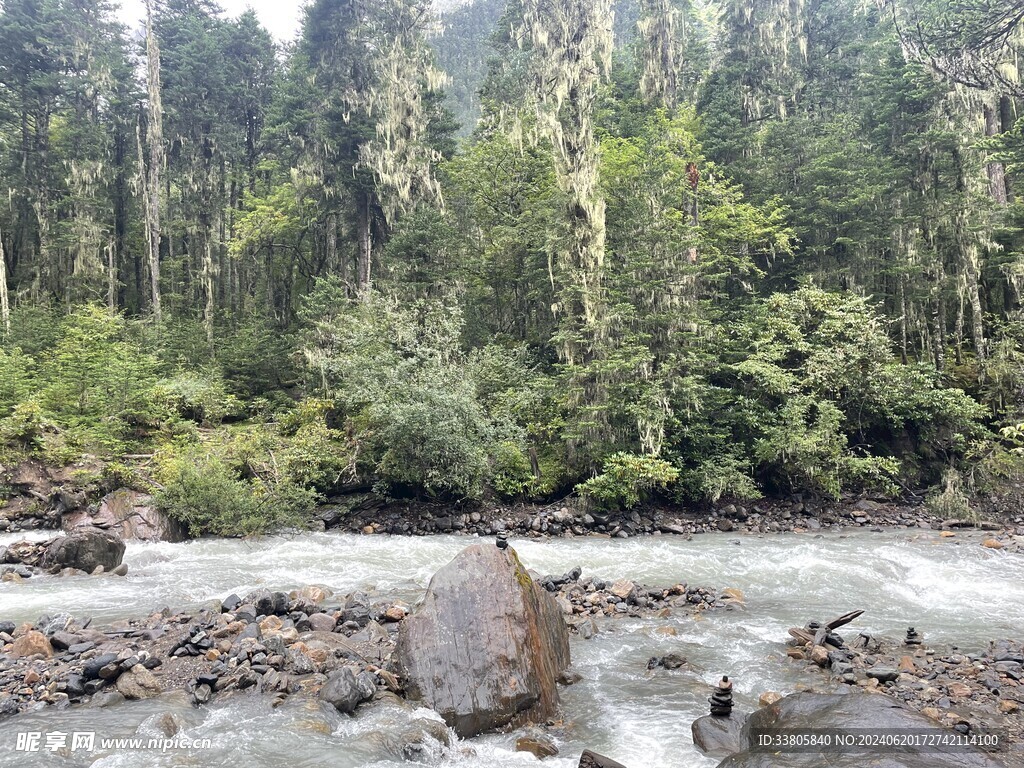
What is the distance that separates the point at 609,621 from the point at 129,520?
448 inches

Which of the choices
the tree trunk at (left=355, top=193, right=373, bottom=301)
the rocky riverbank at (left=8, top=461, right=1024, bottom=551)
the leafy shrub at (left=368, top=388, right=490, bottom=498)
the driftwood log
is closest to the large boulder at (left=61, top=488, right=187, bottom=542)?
the rocky riverbank at (left=8, top=461, right=1024, bottom=551)

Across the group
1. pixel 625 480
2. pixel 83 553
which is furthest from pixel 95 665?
pixel 625 480

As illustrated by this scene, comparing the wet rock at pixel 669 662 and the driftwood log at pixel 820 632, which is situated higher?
the driftwood log at pixel 820 632

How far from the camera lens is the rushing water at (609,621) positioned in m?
5.61

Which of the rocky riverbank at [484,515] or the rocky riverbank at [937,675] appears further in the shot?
the rocky riverbank at [484,515]

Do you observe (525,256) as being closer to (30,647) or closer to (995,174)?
(995,174)

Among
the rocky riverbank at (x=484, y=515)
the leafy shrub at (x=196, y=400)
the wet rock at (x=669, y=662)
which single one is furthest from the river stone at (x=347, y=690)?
the leafy shrub at (x=196, y=400)

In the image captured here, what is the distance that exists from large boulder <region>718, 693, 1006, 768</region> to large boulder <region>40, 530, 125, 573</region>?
37.9 feet

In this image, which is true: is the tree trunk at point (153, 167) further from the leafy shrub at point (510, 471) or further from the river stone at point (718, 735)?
the river stone at point (718, 735)

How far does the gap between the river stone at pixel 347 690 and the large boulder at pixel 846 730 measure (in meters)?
3.48

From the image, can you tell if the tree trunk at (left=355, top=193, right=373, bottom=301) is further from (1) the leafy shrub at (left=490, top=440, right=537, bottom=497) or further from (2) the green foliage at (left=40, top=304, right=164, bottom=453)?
(1) the leafy shrub at (left=490, top=440, right=537, bottom=497)

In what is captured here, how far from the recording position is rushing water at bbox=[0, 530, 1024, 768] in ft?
18.4

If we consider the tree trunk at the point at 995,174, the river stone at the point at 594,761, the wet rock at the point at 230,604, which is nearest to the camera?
the river stone at the point at 594,761

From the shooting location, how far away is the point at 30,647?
7320 mm
